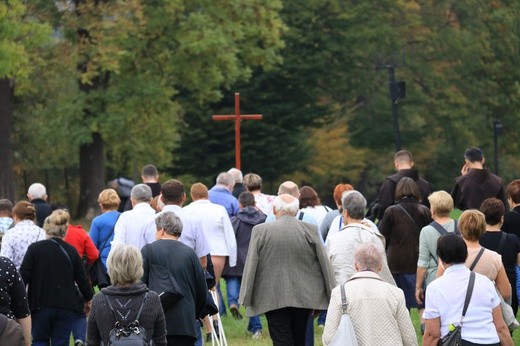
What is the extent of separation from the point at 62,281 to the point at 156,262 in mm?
2014

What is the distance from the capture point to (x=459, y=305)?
962cm

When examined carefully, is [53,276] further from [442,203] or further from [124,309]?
→ [124,309]

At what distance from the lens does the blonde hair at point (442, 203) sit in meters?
13.1

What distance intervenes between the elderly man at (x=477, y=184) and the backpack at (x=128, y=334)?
7.14 m

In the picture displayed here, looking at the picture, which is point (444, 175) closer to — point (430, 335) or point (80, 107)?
point (80, 107)

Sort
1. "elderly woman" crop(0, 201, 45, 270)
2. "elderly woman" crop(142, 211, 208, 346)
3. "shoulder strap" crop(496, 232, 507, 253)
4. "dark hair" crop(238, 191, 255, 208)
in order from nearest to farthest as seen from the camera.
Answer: "elderly woman" crop(142, 211, 208, 346) → "shoulder strap" crop(496, 232, 507, 253) → "elderly woman" crop(0, 201, 45, 270) → "dark hair" crop(238, 191, 255, 208)

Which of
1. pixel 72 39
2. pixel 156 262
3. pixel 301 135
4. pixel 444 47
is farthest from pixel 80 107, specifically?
pixel 156 262

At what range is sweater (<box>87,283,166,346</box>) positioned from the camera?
909cm

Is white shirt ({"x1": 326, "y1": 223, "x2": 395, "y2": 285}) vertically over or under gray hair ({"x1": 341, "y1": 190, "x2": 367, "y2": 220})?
under

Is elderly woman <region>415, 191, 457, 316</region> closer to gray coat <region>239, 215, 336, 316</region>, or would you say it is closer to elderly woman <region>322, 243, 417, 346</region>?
gray coat <region>239, 215, 336, 316</region>

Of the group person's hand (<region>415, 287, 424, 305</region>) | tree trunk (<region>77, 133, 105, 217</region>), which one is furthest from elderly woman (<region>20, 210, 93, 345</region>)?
tree trunk (<region>77, 133, 105, 217</region>)

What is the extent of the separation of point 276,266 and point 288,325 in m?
0.55

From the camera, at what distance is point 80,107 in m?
43.2

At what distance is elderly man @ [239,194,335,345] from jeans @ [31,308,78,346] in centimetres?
183
